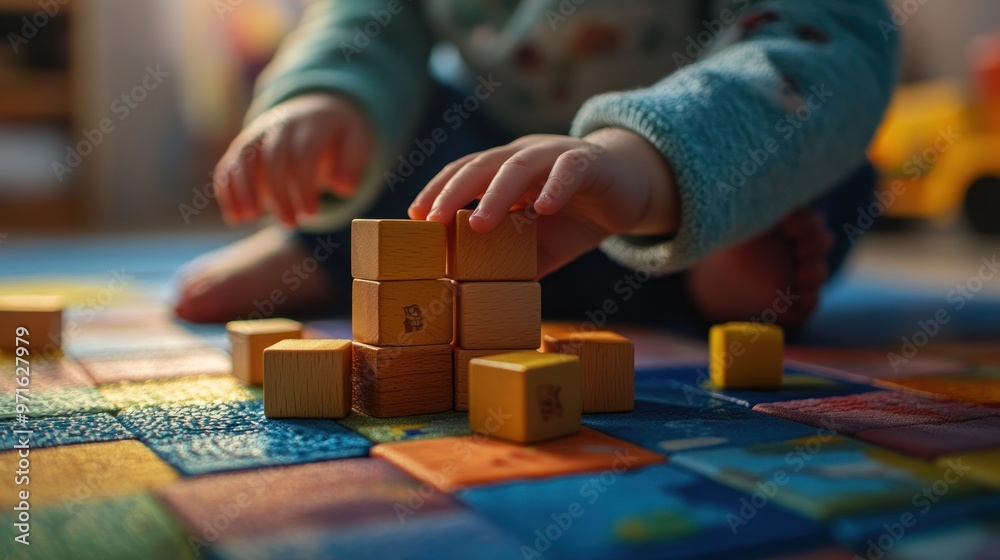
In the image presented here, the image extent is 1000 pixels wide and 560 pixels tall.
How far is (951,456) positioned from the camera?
0.60 m

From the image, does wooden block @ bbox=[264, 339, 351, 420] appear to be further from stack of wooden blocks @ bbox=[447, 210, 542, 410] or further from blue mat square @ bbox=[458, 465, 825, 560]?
blue mat square @ bbox=[458, 465, 825, 560]

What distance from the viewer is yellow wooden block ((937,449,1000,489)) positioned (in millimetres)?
560

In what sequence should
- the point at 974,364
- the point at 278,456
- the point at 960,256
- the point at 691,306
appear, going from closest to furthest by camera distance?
1. the point at 278,456
2. the point at 974,364
3. the point at 691,306
4. the point at 960,256

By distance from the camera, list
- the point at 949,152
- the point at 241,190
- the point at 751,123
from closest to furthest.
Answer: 1. the point at 751,123
2. the point at 241,190
3. the point at 949,152

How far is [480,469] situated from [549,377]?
0.32ft

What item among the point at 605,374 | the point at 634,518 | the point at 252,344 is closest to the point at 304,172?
the point at 252,344

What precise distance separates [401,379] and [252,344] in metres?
0.20

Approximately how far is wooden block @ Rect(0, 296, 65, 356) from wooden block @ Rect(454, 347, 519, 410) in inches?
21.4

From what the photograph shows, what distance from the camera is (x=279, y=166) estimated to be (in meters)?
1.07

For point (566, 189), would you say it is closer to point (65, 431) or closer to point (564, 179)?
point (564, 179)

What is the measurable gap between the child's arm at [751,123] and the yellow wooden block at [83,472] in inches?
12.1

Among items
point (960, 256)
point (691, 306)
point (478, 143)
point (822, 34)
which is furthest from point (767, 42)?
point (960, 256)

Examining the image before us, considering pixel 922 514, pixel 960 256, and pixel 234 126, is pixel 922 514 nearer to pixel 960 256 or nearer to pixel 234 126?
pixel 960 256

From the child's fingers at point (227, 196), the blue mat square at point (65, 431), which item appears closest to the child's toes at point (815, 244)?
the child's fingers at point (227, 196)
